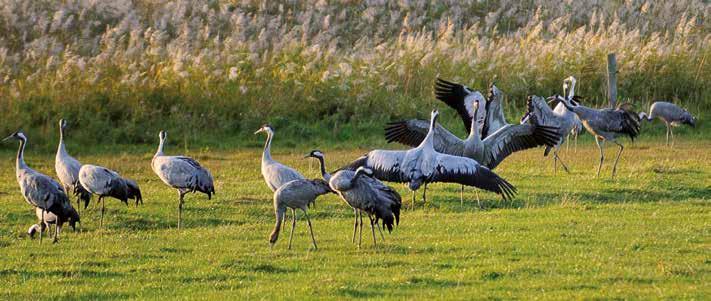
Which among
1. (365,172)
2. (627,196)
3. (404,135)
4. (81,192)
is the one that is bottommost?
(81,192)

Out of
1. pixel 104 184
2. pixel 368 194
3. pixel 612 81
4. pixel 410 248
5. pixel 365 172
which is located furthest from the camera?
pixel 612 81

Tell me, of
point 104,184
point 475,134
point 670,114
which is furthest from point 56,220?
point 670,114

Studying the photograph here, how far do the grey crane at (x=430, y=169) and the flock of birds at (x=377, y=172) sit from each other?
10 millimetres

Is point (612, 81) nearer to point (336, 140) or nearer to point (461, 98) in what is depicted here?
point (336, 140)

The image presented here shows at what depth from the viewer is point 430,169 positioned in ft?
41.7

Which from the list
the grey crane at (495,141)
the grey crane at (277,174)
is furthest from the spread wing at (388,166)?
the grey crane at (495,141)

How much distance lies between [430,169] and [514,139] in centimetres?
207

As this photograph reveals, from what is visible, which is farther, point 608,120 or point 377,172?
point 608,120

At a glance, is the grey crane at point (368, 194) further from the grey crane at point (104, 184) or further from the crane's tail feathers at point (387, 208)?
the grey crane at point (104, 184)

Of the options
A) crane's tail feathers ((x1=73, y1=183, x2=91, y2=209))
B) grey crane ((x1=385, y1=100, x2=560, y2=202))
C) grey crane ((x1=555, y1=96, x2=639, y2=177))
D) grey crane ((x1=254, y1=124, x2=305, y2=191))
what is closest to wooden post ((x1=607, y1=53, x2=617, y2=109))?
grey crane ((x1=555, y1=96, x2=639, y2=177))

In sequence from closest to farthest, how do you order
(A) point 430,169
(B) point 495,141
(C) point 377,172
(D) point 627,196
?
(A) point 430,169, (C) point 377,172, (D) point 627,196, (B) point 495,141

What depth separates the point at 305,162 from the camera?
61.4 ft

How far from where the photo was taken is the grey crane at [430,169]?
12570mm

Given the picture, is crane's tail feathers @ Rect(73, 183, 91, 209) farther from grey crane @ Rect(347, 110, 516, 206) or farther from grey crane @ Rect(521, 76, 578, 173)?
grey crane @ Rect(521, 76, 578, 173)
